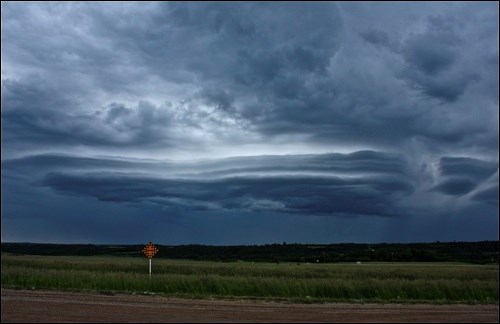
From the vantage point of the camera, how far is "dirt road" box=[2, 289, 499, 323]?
1731cm

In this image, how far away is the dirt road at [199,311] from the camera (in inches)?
682

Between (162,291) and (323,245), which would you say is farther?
(323,245)

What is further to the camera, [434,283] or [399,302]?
[434,283]

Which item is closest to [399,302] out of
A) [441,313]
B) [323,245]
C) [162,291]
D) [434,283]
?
[441,313]

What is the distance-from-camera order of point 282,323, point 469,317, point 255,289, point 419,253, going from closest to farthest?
point 282,323 < point 469,317 < point 255,289 < point 419,253

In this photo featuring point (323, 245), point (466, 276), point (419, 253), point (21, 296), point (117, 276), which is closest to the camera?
point (21, 296)

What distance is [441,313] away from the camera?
1997cm

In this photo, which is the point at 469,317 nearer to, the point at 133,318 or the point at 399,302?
the point at 399,302

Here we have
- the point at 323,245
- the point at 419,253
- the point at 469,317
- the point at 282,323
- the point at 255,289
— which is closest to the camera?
the point at 282,323

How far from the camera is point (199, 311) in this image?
19.2 meters

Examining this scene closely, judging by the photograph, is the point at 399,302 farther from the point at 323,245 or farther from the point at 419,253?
the point at 323,245

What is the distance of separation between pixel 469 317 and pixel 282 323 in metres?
6.73

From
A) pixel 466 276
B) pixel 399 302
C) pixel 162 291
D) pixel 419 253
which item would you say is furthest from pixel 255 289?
pixel 419 253

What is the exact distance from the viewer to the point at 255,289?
27469 millimetres
